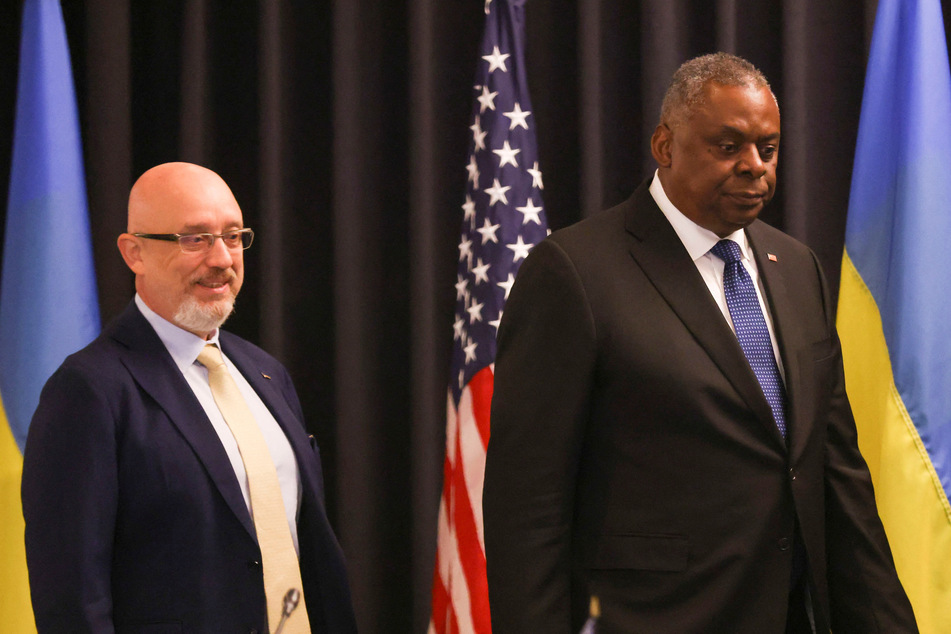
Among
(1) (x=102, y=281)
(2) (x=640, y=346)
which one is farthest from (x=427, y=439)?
(2) (x=640, y=346)

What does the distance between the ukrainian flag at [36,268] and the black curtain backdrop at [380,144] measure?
292 mm

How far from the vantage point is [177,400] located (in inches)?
73.9

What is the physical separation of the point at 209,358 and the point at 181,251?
0.80 ft

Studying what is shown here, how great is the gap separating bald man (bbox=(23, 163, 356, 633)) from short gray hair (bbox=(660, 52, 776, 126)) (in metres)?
1.00

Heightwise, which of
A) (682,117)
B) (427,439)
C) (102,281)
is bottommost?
(427,439)

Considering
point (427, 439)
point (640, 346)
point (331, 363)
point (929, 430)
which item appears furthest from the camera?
point (331, 363)

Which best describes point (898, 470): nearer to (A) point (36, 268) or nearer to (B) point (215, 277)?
(B) point (215, 277)

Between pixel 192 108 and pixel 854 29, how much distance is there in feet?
7.83

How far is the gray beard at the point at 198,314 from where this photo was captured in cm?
197

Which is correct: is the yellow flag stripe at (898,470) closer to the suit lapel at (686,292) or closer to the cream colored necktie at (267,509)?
the suit lapel at (686,292)

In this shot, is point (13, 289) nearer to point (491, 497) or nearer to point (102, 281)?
point (102, 281)

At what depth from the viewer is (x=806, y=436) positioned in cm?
174

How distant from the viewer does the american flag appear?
9.22 ft

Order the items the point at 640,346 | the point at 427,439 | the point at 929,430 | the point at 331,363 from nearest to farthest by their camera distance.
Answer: the point at 640,346, the point at 929,430, the point at 427,439, the point at 331,363
